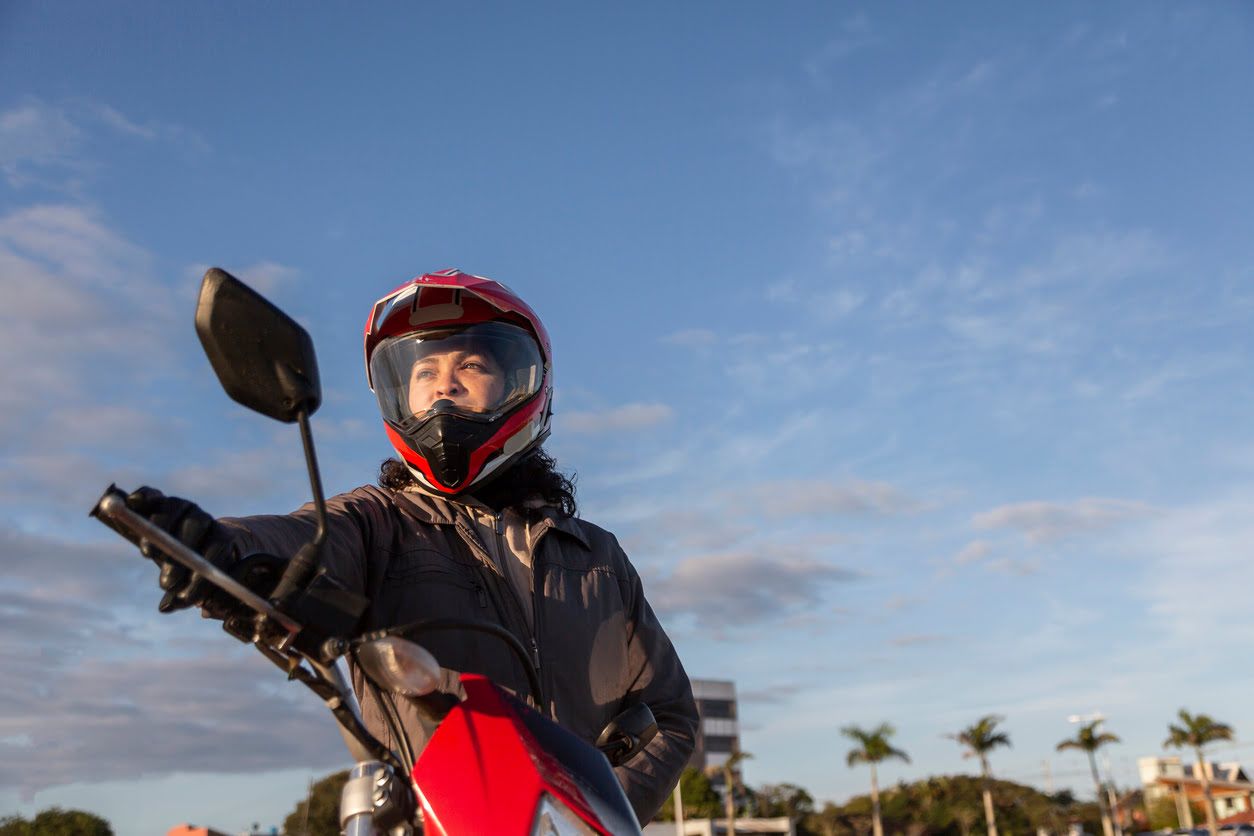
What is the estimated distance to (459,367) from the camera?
122 inches

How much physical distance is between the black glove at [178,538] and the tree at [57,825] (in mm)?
8272

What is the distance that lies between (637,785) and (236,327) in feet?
4.60

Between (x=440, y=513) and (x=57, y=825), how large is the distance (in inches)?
371

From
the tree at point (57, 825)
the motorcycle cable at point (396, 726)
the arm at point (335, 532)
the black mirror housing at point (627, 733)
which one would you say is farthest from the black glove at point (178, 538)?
the tree at point (57, 825)

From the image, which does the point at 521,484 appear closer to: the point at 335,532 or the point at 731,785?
the point at 335,532

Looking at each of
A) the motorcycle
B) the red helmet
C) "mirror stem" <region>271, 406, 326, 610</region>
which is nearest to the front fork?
the motorcycle

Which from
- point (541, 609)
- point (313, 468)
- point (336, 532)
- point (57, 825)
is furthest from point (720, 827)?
point (313, 468)

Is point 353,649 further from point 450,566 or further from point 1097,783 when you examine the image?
point 1097,783

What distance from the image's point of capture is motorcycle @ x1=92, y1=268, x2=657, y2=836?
1422 millimetres

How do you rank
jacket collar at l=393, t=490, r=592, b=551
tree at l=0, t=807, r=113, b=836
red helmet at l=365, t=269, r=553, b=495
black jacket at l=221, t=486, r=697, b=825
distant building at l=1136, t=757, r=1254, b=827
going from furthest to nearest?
distant building at l=1136, t=757, r=1254, b=827, tree at l=0, t=807, r=113, b=836, red helmet at l=365, t=269, r=553, b=495, jacket collar at l=393, t=490, r=592, b=551, black jacket at l=221, t=486, r=697, b=825

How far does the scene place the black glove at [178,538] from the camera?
160 cm

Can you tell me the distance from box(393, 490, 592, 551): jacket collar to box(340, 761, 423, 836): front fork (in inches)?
49.1

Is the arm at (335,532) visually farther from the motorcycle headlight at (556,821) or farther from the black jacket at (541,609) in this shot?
the motorcycle headlight at (556,821)

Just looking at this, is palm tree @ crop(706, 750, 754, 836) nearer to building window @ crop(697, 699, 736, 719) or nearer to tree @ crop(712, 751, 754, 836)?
tree @ crop(712, 751, 754, 836)
